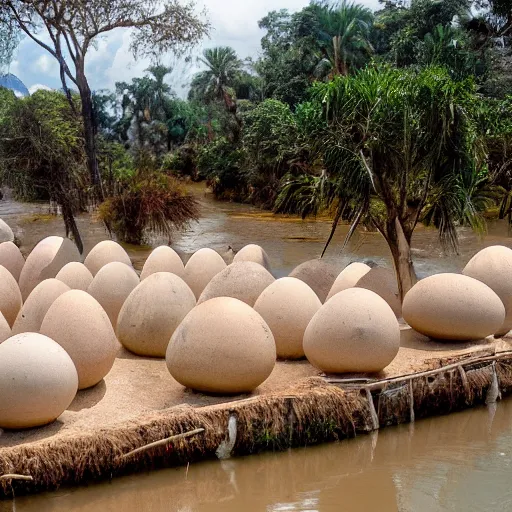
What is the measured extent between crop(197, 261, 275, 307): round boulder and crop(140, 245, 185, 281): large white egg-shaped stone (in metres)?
2.03

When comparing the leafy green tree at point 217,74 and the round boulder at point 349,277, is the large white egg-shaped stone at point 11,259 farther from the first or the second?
the leafy green tree at point 217,74

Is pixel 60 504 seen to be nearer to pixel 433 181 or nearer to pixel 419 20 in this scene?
pixel 433 181

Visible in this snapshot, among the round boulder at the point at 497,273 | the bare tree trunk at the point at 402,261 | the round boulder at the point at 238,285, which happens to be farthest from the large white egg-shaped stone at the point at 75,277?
the round boulder at the point at 497,273

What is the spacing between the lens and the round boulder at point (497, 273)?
10.9 m

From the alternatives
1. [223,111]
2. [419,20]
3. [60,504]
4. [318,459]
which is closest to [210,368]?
[318,459]

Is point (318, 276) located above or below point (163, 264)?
above

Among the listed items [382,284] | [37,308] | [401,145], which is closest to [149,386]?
[37,308]

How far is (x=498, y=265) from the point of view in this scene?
11000 millimetres

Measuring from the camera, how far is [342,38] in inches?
1624

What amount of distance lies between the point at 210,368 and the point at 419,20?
3366 cm

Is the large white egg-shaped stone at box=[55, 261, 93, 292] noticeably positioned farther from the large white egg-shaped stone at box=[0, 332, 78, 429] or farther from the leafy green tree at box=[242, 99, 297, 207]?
the leafy green tree at box=[242, 99, 297, 207]

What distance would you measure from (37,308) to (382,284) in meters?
4.86

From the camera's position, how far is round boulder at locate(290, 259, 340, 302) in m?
11.7

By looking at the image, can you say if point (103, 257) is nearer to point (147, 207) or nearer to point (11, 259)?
point (11, 259)
